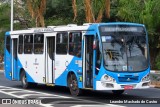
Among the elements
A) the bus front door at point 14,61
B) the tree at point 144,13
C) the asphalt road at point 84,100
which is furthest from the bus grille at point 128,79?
the tree at point 144,13

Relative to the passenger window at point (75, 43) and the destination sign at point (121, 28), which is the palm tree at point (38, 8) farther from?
the destination sign at point (121, 28)

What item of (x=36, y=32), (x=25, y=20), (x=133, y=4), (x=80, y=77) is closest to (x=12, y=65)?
(x=36, y=32)

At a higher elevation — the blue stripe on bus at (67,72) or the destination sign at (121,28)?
the destination sign at (121,28)

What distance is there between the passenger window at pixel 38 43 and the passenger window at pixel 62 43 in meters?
1.44

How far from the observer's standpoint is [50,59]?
2100cm

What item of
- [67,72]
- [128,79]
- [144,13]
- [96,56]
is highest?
[144,13]

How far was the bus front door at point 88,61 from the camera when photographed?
18016mm

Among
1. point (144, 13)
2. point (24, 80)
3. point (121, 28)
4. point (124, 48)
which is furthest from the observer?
point (144, 13)

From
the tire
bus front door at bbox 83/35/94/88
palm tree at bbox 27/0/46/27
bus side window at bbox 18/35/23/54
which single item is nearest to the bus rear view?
bus front door at bbox 83/35/94/88

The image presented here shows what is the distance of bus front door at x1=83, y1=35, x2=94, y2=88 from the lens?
18.0 metres

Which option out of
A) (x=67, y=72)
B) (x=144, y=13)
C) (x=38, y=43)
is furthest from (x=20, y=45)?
(x=144, y=13)

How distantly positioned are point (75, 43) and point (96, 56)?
5.96 ft

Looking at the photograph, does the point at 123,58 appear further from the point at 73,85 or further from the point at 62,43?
the point at 62,43

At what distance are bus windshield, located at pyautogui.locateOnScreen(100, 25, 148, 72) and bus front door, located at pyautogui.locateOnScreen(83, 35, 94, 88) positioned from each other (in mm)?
790
